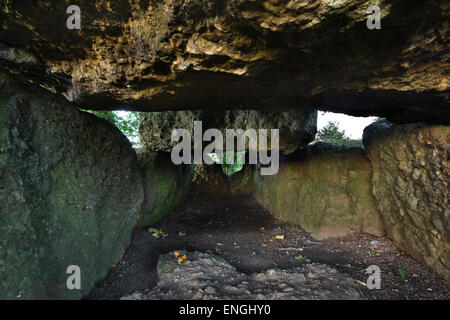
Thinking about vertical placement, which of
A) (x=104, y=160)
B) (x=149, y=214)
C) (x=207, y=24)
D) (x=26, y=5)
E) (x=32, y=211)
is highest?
(x=26, y=5)

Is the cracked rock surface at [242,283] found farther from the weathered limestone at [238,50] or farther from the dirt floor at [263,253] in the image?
the weathered limestone at [238,50]

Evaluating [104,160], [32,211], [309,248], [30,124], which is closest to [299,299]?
[309,248]

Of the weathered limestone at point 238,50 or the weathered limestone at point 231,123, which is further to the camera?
the weathered limestone at point 231,123

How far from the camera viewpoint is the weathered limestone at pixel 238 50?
1.83 meters

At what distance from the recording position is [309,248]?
14.8 feet

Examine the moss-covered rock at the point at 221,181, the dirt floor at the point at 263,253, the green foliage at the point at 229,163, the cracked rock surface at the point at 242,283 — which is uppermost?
the green foliage at the point at 229,163

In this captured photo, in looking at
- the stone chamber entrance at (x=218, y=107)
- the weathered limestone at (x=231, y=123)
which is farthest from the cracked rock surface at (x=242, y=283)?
the weathered limestone at (x=231, y=123)

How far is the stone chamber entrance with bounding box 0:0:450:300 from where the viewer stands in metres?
2.13

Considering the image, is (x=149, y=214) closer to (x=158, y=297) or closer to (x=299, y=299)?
(x=158, y=297)

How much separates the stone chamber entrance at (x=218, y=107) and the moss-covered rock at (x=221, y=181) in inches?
145

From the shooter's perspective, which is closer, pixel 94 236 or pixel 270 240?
pixel 94 236

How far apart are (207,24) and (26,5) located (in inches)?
70.5

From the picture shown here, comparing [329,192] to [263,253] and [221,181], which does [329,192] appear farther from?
[221,181]

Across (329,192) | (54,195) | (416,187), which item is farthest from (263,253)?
(54,195)
